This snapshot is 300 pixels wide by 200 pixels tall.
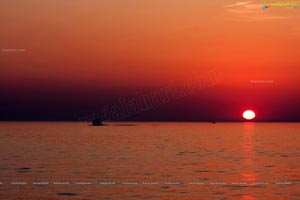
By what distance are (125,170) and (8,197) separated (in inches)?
850

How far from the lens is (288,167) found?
6444 centimetres

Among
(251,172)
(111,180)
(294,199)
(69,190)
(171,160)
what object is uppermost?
(171,160)

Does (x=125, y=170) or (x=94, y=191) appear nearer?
(x=94, y=191)

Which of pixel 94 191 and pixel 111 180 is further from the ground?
pixel 111 180

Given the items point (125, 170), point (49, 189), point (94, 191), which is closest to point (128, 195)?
point (94, 191)

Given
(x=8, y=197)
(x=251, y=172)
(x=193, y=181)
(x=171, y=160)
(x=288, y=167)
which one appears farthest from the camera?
(x=171, y=160)

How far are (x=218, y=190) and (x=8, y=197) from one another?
1743cm

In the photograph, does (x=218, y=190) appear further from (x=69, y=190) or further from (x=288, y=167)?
(x=288, y=167)

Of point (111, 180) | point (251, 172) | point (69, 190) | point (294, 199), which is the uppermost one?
point (251, 172)

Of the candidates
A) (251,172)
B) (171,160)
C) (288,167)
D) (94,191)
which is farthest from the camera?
(171,160)

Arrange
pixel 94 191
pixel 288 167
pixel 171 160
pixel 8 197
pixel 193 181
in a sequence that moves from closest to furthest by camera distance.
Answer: pixel 8 197
pixel 94 191
pixel 193 181
pixel 288 167
pixel 171 160

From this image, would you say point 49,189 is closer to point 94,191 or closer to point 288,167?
point 94,191

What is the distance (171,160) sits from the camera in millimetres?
73688

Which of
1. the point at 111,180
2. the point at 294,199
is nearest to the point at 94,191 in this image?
the point at 111,180
